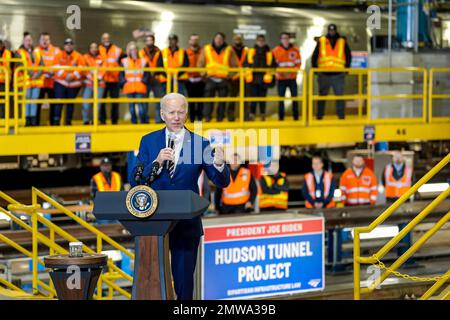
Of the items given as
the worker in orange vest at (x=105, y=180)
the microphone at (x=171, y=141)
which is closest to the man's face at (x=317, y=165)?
the worker in orange vest at (x=105, y=180)

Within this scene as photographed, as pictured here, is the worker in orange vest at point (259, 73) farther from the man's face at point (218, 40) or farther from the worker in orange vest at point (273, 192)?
the worker in orange vest at point (273, 192)

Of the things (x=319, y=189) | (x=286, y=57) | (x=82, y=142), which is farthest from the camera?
(x=286, y=57)

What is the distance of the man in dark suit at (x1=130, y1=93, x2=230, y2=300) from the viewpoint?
6188 millimetres

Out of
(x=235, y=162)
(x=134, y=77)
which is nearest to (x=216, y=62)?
(x=134, y=77)

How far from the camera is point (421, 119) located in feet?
60.8

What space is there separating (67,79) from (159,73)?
1.60 m

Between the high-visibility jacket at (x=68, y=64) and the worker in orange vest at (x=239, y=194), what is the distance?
290 centimetres

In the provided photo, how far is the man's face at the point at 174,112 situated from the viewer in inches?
237

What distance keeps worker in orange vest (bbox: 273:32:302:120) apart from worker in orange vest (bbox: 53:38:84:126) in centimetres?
376

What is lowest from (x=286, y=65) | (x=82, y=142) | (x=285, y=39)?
(x=82, y=142)

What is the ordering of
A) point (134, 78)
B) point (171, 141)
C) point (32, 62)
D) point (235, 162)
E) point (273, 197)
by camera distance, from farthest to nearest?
point (273, 197) → point (134, 78) → point (235, 162) → point (32, 62) → point (171, 141)

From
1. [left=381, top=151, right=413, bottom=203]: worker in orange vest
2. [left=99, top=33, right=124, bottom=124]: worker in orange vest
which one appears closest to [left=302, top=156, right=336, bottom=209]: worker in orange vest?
[left=381, top=151, right=413, bottom=203]: worker in orange vest

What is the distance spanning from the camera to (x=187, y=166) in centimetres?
627

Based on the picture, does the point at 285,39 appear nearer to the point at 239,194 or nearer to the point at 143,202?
the point at 239,194
